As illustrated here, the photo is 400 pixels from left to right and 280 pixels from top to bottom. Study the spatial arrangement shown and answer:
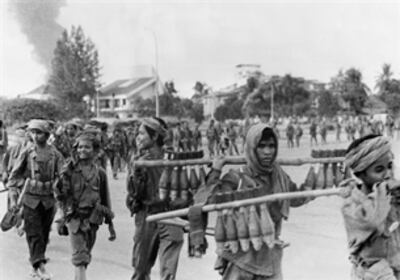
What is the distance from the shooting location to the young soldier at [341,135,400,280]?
330cm

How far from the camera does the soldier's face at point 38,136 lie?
271 inches

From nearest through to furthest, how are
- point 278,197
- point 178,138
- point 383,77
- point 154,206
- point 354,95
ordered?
point 278,197
point 154,206
point 178,138
point 354,95
point 383,77

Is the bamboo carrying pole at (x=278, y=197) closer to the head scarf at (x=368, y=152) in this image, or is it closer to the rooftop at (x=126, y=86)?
the head scarf at (x=368, y=152)

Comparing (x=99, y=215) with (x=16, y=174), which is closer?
(x=99, y=215)

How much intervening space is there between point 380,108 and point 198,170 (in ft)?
241

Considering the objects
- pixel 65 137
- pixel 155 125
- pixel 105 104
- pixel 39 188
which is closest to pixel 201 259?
pixel 39 188

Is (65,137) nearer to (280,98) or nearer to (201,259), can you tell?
(201,259)

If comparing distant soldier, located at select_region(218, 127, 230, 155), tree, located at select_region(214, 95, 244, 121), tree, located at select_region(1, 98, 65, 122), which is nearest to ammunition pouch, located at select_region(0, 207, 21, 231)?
distant soldier, located at select_region(218, 127, 230, 155)

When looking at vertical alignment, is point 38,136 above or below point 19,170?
above

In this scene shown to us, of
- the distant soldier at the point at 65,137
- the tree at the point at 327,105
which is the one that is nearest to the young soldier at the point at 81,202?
the distant soldier at the point at 65,137

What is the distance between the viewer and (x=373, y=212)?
3.28 m

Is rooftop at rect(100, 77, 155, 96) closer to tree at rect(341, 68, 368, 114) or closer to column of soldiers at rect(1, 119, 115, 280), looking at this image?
tree at rect(341, 68, 368, 114)

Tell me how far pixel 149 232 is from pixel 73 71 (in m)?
70.9

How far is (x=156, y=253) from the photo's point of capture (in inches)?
221
